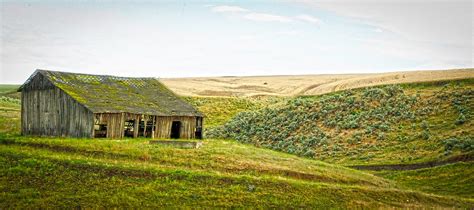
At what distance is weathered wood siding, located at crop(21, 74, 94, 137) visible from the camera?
33.6 m

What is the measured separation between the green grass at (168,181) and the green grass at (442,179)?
2.01 meters

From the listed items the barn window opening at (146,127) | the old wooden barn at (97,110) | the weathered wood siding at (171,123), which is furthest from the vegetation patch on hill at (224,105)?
the barn window opening at (146,127)

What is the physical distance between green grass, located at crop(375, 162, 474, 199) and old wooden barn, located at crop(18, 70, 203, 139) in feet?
52.3

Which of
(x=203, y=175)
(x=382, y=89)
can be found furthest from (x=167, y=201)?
(x=382, y=89)

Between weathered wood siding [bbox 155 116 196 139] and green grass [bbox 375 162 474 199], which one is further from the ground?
weathered wood siding [bbox 155 116 196 139]

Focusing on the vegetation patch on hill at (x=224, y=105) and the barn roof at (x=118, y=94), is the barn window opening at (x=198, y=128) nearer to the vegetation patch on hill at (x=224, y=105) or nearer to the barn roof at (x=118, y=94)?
the barn roof at (x=118, y=94)

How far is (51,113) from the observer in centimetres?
3506

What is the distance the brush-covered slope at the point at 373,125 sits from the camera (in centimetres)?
3628

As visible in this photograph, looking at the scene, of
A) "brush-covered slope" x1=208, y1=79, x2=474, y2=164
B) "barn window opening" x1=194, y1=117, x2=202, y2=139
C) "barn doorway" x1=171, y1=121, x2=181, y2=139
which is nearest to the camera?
"brush-covered slope" x1=208, y1=79, x2=474, y2=164

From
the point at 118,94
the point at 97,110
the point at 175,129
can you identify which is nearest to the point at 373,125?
the point at 175,129

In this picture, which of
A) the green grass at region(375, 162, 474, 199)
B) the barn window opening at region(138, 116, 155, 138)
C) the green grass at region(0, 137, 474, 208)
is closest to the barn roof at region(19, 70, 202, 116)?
the barn window opening at region(138, 116, 155, 138)

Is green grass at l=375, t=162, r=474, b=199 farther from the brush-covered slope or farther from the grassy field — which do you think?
the brush-covered slope

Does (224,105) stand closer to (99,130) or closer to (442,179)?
(99,130)

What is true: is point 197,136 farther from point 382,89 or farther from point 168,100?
point 382,89
